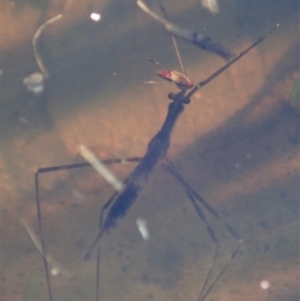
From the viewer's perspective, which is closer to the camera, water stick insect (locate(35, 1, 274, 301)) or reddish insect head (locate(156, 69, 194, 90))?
water stick insect (locate(35, 1, 274, 301))

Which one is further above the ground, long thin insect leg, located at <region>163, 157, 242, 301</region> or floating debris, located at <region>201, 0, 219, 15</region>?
floating debris, located at <region>201, 0, 219, 15</region>

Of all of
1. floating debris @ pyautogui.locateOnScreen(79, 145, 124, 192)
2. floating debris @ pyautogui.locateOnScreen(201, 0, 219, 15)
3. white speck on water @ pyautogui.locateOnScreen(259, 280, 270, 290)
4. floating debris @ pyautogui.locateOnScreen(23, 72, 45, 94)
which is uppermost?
floating debris @ pyautogui.locateOnScreen(201, 0, 219, 15)

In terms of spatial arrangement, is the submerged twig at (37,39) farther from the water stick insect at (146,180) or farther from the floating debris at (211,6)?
the floating debris at (211,6)

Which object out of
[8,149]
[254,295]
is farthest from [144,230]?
[8,149]

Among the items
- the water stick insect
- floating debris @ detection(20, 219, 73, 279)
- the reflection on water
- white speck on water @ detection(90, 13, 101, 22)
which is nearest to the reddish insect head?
the water stick insect

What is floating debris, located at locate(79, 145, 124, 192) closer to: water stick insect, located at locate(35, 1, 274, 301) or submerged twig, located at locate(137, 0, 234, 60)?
water stick insect, located at locate(35, 1, 274, 301)

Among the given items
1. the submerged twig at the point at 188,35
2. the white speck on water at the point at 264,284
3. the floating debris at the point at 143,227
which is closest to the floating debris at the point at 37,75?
the submerged twig at the point at 188,35

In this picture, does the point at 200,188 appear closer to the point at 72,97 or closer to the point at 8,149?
the point at 72,97
